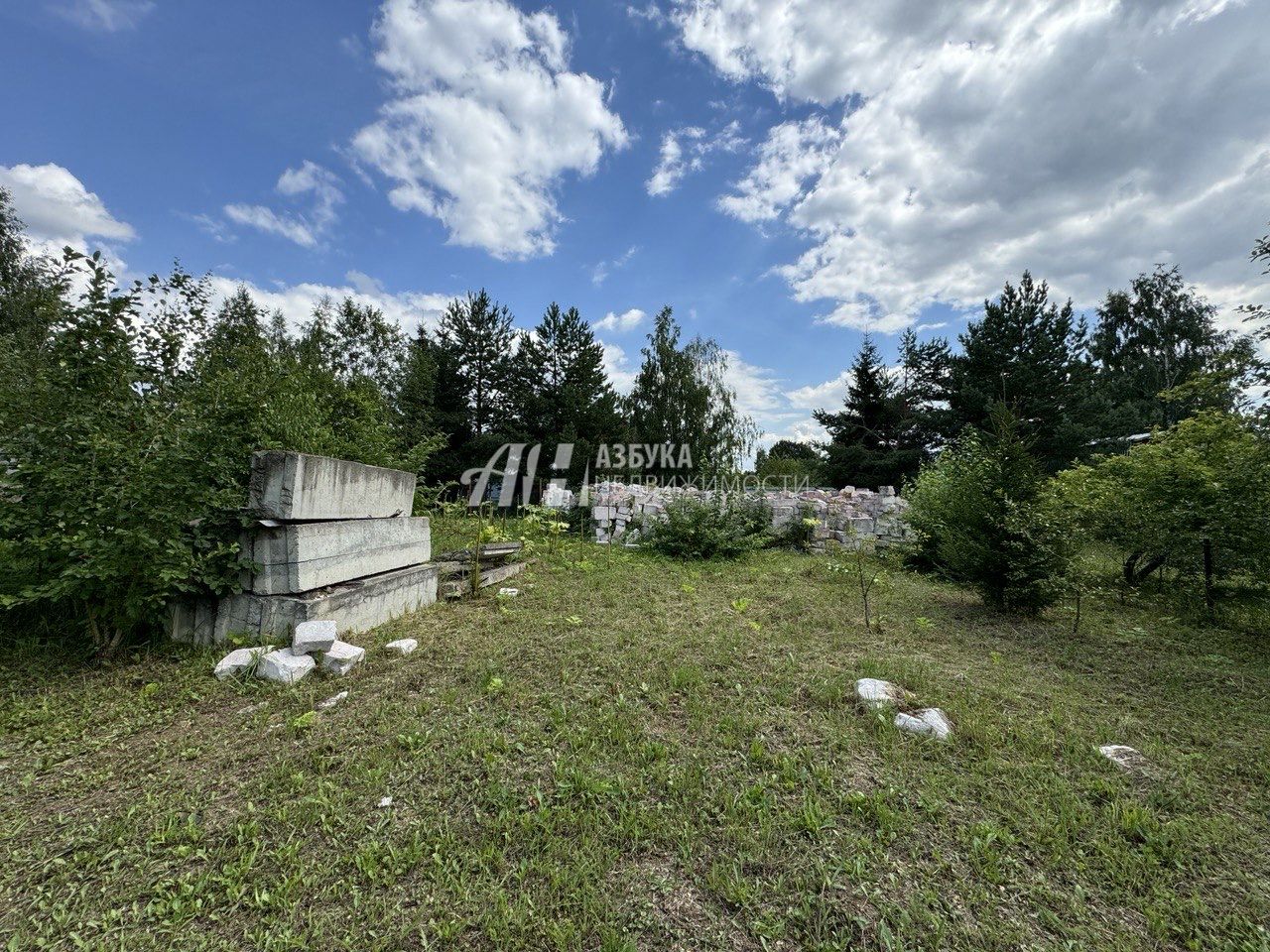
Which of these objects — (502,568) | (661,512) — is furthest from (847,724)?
(661,512)

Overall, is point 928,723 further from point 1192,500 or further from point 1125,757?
point 1192,500

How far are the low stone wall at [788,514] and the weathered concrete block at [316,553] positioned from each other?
524 centimetres

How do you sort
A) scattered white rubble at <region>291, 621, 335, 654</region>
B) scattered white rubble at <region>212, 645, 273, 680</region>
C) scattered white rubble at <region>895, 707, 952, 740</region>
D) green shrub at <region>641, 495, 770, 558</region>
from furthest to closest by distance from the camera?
green shrub at <region>641, 495, 770, 558</region>, scattered white rubble at <region>291, 621, 335, 654</region>, scattered white rubble at <region>212, 645, 273, 680</region>, scattered white rubble at <region>895, 707, 952, 740</region>

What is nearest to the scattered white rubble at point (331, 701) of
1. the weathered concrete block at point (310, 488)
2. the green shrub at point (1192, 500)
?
the weathered concrete block at point (310, 488)

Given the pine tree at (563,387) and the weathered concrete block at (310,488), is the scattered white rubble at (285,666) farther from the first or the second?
the pine tree at (563,387)

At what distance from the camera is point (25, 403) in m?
2.66

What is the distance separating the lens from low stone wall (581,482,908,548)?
8.80 m

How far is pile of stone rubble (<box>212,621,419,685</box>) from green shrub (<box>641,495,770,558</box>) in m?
5.42

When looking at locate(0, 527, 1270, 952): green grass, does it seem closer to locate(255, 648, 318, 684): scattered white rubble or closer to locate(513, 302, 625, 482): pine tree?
locate(255, 648, 318, 684): scattered white rubble

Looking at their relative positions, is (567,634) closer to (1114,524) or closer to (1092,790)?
(1092,790)

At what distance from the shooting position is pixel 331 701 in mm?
2586

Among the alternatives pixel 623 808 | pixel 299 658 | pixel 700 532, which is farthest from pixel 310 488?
pixel 700 532

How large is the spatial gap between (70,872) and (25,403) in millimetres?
2696

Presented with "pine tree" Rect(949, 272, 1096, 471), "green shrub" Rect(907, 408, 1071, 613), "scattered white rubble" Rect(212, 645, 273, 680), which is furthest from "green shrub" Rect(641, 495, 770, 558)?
"pine tree" Rect(949, 272, 1096, 471)
